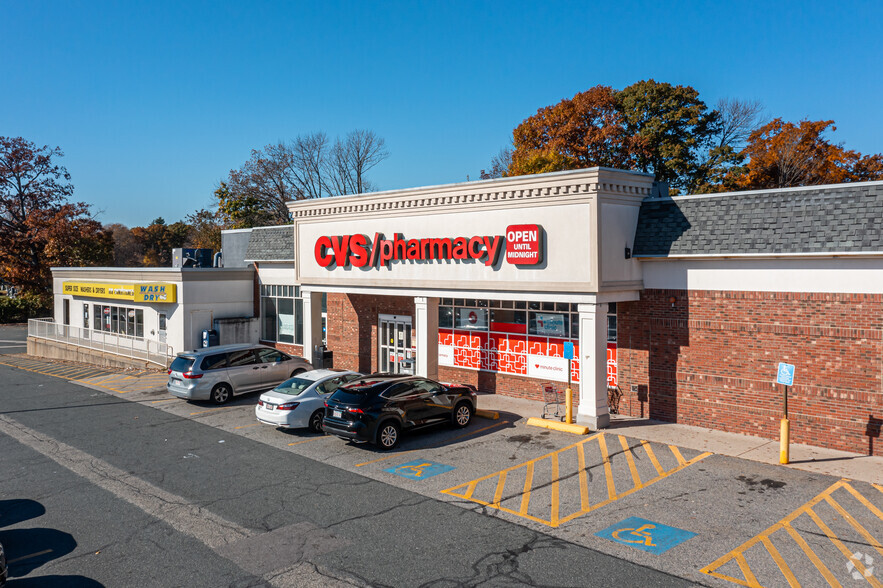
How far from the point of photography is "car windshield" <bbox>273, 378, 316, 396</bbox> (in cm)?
1664

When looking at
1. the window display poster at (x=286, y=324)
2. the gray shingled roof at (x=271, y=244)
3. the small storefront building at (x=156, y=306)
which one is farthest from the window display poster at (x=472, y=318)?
the small storefront building at (x=156, y=306)

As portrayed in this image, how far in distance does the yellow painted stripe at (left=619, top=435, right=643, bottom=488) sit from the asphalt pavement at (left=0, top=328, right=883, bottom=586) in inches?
3.4

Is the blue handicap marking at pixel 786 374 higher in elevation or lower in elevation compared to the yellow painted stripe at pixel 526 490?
higher

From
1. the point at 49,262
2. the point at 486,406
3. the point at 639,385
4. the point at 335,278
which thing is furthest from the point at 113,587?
the point at 49,262

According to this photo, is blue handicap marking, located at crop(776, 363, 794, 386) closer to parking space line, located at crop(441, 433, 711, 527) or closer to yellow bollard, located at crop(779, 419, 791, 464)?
yellow bollard, located at crop(779, 419, 791, 464)

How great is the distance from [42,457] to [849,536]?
1612cm

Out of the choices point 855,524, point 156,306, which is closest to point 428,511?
point 855,524

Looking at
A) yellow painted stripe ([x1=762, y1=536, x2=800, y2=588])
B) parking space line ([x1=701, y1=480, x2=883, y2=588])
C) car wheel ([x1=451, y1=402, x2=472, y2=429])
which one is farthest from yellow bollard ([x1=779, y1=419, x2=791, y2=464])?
car wheel ([x1=451, y1=402, x2=472, y2=429])

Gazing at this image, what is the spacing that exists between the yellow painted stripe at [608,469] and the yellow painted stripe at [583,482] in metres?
0.40

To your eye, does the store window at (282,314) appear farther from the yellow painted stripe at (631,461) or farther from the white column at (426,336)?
the yellow painted stripe at (631,461)

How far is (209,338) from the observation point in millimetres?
27484

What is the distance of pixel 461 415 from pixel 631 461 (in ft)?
15.6

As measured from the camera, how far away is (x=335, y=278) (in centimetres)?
2253

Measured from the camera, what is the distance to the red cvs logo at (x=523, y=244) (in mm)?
16766
